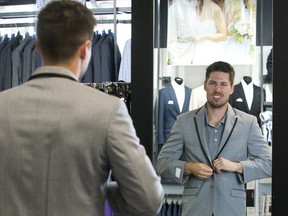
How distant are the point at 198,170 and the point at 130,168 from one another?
122cm

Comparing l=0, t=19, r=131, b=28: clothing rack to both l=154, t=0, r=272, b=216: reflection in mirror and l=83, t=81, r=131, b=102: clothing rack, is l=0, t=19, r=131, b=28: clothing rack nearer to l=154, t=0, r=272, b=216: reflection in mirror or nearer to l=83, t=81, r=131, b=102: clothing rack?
l=83, t=81, r=131, b=102: clothing rack

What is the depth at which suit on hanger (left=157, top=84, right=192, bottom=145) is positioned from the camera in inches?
98.3

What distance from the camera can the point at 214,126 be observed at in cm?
239

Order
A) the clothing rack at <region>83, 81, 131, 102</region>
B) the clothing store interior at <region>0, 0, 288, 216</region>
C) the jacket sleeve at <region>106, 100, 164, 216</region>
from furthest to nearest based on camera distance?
1. the clothing rack at <region>83, 81, 131, 102</region>
2. the clothing store interior at <region>0, 0, 288, 216</region>
3. the jacket sleeve at <region>106, 100, 164, 216</region>

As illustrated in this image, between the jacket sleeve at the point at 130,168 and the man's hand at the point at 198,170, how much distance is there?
3.63ft

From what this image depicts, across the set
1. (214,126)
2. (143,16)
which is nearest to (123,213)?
(214,126)

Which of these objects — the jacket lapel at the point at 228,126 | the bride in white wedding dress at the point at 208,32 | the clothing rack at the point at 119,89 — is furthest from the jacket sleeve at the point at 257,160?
the clothing rack at the point at 119,89

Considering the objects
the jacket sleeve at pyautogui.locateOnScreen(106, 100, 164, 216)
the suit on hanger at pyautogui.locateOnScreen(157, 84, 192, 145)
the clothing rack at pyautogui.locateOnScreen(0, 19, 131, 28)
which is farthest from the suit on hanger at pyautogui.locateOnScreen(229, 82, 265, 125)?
the clothing rack at pyautogui.locateOnScreen(0, 19, 131, 28)

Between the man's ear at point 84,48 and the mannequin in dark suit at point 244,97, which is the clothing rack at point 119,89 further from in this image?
the man's ear at point 84,48

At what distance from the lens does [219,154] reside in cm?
239

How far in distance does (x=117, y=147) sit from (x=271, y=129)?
1.31 metres

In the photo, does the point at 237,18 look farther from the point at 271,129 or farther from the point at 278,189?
the point at 278,189

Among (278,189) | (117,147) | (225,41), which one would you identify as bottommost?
(278,189)

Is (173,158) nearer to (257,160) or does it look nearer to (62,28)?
(257,160)
